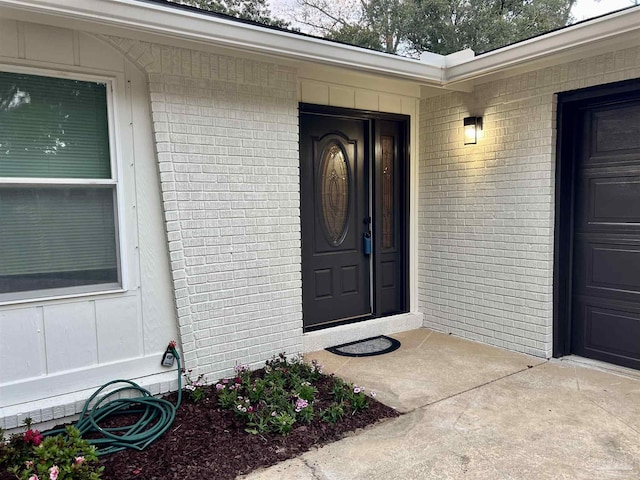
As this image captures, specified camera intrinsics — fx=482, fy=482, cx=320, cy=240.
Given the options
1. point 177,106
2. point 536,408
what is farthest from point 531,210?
point 177,106

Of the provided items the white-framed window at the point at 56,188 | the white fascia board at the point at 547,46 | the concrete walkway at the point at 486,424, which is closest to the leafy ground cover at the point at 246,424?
the concrete walkway at the point at 486,424

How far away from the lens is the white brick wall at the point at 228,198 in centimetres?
324

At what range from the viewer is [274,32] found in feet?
10.4

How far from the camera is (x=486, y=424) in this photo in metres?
2.86

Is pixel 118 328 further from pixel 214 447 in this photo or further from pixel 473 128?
pixel 473 128

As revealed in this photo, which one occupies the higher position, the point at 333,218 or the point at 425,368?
the point at 333,218

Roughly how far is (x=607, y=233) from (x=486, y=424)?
188 centimetres

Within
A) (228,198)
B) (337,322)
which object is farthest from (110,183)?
(337,322)

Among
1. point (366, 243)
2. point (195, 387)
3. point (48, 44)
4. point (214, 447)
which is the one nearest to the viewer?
point (214, 447)

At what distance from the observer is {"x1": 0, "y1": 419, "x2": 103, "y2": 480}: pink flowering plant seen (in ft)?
7.11

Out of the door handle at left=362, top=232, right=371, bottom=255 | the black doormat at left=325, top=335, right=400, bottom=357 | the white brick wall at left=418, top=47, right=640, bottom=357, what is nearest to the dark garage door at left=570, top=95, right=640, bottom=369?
the white brick wall at left=418, top=47, right=640, bottom=357

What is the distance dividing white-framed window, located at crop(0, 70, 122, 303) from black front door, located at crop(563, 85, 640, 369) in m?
3.47

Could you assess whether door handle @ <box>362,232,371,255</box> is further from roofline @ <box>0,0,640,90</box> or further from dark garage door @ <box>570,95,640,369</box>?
dark garage door @ <box>570,95,640,369</box>

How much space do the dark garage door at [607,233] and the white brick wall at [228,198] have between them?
228 cm
